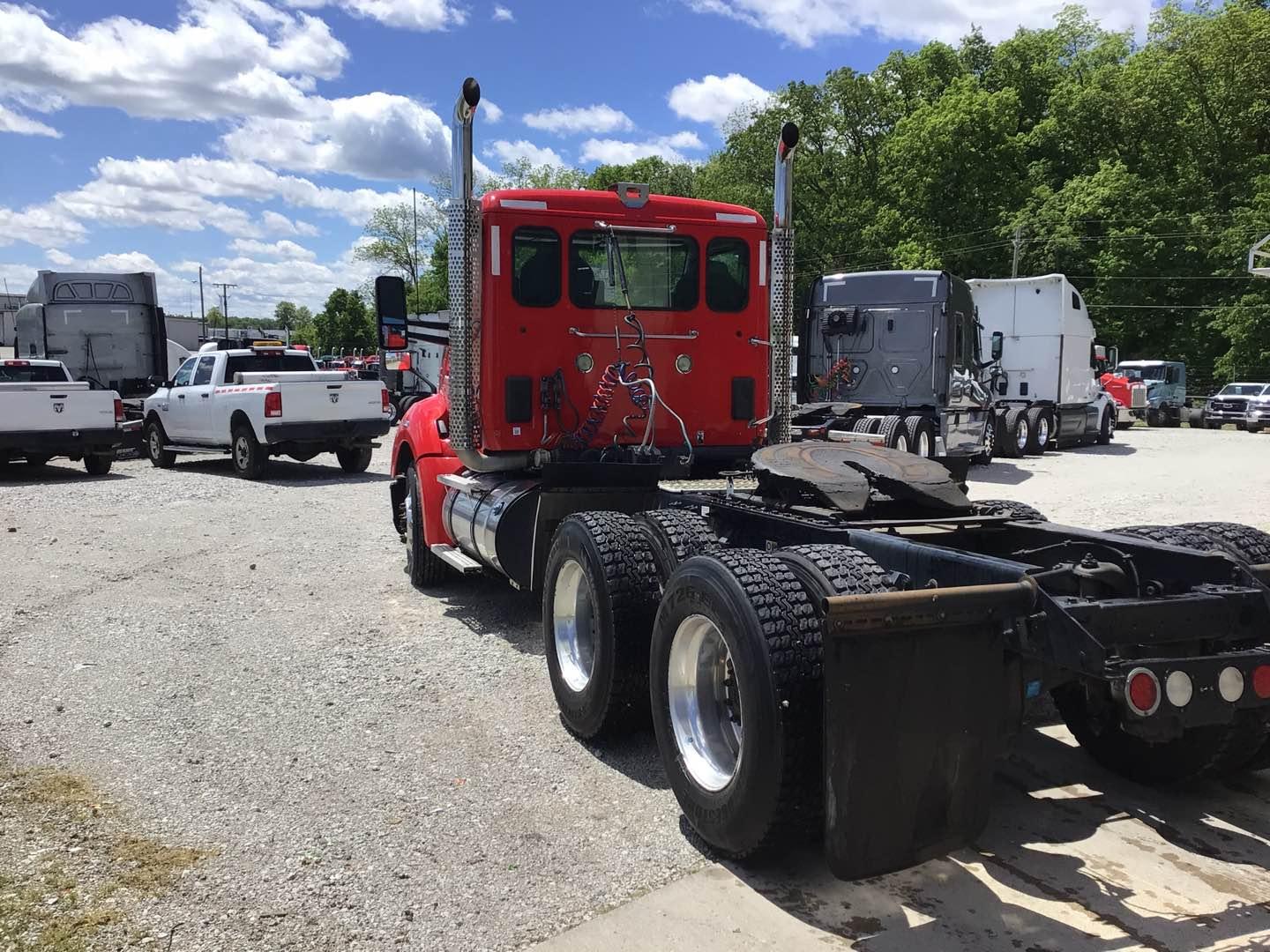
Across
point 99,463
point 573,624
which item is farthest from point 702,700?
point 99,463

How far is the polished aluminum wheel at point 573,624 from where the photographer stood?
5129mm

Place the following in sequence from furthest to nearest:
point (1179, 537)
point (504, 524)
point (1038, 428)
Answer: point (1038, 428), point (504, 524), point (1179, 537)

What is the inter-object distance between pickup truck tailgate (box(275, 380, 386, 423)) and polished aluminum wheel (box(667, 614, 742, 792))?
12609mm

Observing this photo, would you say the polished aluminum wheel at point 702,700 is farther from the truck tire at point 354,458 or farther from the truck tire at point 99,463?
the truck tire at point 99,463

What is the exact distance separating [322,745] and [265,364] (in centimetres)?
1352

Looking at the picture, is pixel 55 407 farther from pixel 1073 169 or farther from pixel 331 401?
pixel 1073 169

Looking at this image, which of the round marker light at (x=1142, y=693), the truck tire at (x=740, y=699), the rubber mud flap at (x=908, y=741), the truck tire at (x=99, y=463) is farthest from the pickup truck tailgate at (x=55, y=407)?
the round marker light at (x=1142, y=693)

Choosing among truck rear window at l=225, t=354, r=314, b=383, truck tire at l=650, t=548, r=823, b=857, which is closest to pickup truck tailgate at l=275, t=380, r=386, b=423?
truck rear window at l=225, t=354, r=314, b=383

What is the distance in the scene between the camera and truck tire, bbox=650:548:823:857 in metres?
3.29

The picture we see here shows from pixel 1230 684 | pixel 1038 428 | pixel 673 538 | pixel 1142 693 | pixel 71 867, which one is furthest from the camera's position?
pixel 1038 428

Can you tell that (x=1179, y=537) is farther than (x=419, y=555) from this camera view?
No

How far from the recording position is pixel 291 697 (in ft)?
18.3

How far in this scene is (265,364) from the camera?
17.1m

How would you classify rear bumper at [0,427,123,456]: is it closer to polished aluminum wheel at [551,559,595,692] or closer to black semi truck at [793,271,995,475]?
black semi truck at [793,271,995,475]
